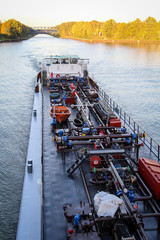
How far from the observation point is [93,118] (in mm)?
21500

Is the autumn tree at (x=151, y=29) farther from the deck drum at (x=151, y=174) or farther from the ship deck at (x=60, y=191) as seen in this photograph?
the deck drum at (x=151, y=174)

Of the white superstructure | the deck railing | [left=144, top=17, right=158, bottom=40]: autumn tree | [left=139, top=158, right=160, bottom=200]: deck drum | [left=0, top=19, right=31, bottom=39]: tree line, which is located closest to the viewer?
[left=139, top=158, right=160, bottom=200]: deck drum

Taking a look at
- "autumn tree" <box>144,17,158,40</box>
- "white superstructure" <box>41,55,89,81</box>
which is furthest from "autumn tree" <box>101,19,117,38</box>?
"white superstructure" <box>41,55,89,81</box>

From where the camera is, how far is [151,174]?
1125 cm

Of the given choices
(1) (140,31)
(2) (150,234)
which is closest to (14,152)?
(2) (150,234)

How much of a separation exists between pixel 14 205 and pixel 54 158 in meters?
3.96

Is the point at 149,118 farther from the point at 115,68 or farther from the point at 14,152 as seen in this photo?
the point at 115,68

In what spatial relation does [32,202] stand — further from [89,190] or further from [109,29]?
[109,29]

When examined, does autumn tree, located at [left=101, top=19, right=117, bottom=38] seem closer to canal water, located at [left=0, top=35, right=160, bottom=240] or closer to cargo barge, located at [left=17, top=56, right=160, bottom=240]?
canal water, located at [left=0, top=35, right=160, bottom=240]

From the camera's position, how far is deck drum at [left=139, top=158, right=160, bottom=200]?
10719 mm

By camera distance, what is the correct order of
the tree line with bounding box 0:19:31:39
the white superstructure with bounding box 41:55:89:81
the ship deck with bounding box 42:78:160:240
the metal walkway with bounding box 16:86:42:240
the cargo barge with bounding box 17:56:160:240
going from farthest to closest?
the tree line with bounding box 0:19:31:39 → the white superstructure with bounding box 41:55:89:81 → the metal walkway with bounding box 16:86:42:240 → the ship deck with bounding box 42:78:160:240 → the cargo barge with bounding box 17:56:160:240

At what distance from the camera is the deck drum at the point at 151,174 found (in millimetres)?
10719

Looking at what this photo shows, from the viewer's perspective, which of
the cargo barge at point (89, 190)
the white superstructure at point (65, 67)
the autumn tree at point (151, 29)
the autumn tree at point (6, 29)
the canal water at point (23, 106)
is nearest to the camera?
the cargo barge at point (89, 190)

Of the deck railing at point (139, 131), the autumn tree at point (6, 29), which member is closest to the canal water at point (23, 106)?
the deck railing at point (139, 131)
